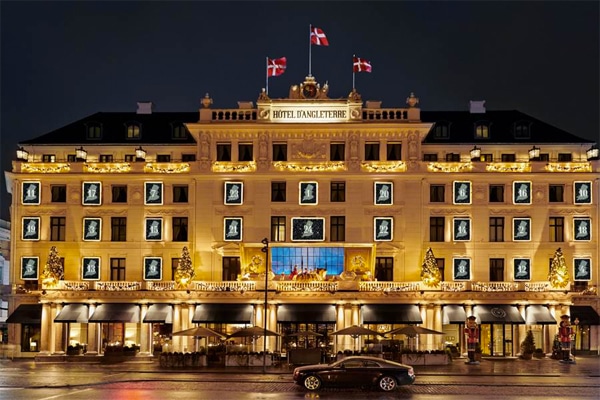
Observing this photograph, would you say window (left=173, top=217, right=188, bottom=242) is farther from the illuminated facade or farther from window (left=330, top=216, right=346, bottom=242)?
window (left=330, top=216, right=346, bottom=242)

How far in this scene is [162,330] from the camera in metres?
73.7

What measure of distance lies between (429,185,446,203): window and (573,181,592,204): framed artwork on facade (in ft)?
33.5

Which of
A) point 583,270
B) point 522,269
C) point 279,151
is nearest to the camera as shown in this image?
point 583,270

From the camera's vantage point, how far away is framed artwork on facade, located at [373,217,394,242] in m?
74.1

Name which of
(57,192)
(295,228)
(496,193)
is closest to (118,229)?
(57,192)

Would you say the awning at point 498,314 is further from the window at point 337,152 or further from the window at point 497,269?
the window at point 337,152

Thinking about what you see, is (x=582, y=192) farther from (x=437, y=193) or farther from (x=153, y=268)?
(x=153, y=268)

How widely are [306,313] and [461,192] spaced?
1585 centimetres

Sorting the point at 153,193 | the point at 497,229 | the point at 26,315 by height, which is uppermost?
the point at 153,193

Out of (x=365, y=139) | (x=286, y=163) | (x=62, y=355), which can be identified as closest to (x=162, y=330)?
(x=62, y=355)

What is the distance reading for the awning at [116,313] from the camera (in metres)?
70.5

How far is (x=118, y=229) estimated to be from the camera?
7631 centimetres

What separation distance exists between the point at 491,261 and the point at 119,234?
29717mm

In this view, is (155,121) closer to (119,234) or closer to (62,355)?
(119,234)
